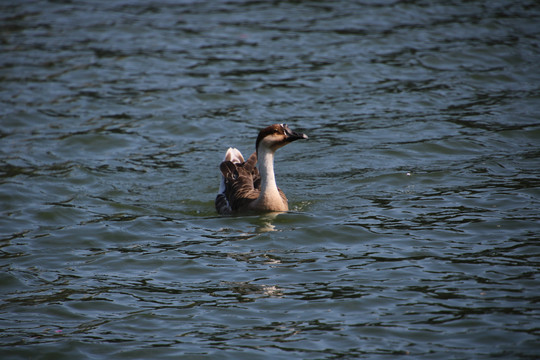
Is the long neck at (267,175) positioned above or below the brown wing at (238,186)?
above

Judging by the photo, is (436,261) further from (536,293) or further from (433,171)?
(433,171)

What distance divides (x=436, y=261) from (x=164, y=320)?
10.2ft

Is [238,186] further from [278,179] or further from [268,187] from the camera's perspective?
[278,179]

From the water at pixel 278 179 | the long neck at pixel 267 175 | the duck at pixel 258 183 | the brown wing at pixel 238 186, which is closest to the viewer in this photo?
the water at pixel 278 179

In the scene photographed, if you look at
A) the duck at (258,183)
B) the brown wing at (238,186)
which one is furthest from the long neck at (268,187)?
the brown wing at (238,186)

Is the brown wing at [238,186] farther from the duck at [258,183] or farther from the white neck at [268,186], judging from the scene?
the white neck at [268,186]

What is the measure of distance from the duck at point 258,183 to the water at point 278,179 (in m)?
0.29

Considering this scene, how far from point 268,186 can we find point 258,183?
4.14ft

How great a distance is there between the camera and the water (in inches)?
250

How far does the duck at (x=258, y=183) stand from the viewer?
9.14m

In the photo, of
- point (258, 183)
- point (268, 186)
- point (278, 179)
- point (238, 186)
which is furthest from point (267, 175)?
point (278, 179)

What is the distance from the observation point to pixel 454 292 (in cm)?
666

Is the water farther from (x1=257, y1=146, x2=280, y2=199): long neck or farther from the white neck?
(x1=257, y1=146, x2=280, y2=199): long neck

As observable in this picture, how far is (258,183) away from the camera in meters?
10.6
